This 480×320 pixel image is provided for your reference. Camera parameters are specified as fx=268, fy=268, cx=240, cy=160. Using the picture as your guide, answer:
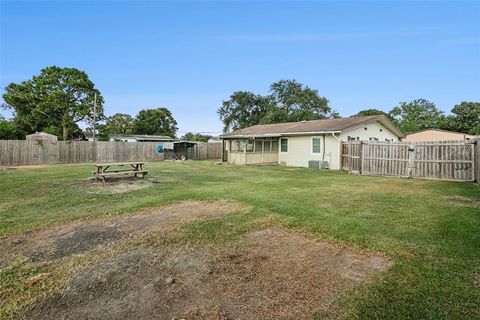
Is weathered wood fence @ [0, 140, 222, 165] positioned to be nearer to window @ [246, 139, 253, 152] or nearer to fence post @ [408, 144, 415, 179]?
window @ [246, 139, 253, 152]

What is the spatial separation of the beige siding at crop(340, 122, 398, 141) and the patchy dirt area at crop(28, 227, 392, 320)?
1466 centimetres

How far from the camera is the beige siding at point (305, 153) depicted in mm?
16961

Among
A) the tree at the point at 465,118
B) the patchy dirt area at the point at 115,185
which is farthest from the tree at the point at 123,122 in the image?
the tree at the point at 465,118

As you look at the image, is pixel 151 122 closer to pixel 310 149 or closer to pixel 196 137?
pixel 196 137

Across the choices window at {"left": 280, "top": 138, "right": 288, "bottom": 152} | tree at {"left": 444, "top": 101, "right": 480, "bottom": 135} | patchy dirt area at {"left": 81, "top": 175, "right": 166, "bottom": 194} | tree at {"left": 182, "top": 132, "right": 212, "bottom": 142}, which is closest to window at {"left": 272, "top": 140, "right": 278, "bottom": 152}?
window at {"left": 280, "top": 138, "right": 288, "bottom": 152}

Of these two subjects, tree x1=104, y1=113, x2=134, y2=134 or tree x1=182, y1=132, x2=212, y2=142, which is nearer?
tree x1=104, y1=113, x2=134, y2=134

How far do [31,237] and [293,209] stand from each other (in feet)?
16.3

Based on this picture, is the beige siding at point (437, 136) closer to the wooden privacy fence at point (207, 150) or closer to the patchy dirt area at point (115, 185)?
the wooden privacy fence at point (207, 150)

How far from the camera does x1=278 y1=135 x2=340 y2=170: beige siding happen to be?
16961mm

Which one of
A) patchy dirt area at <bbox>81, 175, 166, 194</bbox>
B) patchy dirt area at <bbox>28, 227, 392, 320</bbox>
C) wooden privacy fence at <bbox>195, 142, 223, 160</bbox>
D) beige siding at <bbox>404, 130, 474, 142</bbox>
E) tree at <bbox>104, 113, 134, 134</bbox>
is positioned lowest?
patchy dirt area at <bbox>28, 227, 392, 320</bbox>

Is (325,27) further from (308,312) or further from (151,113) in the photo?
(151,113)

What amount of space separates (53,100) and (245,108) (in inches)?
1122

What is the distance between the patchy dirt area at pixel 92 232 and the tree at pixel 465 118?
55012mm

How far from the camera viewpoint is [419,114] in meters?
53.1
